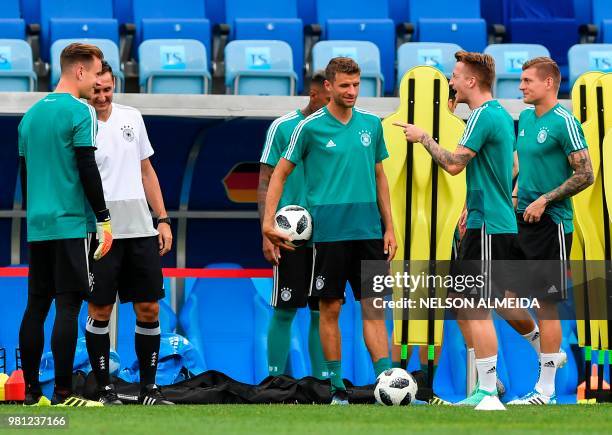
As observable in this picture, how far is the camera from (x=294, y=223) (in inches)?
→ 294

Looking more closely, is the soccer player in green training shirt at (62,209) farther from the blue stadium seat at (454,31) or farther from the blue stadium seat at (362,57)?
the blue stadium seat at (454,31)

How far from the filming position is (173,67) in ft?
37.4

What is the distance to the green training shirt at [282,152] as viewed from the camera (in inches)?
309

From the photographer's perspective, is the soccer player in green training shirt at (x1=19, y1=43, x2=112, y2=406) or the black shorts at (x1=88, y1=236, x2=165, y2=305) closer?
the soccer player in green training shirt at (x1=19, y1=43, x2=112, y2=406)

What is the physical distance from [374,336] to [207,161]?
3.87 meters

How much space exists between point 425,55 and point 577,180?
5.13m

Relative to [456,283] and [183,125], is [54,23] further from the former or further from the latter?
[456,283]

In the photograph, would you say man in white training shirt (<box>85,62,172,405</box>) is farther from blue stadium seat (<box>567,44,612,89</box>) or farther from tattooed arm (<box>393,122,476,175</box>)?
blue stadium seat (<box>567,44,612,89</box>)

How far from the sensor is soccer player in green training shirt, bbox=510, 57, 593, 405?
7.23m

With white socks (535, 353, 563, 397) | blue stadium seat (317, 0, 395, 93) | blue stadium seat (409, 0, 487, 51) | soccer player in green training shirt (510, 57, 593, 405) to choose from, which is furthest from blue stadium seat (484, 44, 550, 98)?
white socks (535, 353, 563, 397)

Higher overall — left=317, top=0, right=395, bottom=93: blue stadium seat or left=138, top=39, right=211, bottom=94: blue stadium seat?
left=317, top=0, right=395, bottom=93: blue stadium seat

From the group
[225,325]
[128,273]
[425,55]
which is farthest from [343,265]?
[425,55]

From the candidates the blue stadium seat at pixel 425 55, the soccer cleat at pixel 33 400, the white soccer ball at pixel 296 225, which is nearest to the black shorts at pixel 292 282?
the white soccer ball at pixel 296 225

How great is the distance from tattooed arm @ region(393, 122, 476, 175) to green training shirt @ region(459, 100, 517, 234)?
0.14 feet
